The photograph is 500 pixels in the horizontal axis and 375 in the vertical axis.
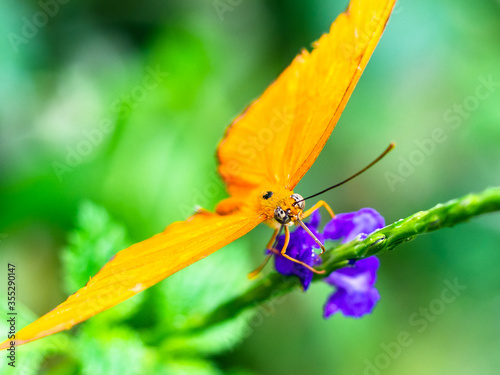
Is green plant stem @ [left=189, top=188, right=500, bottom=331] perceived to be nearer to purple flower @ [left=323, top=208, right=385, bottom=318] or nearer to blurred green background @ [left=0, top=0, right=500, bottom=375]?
purple flower @ [left=323, top=208, right=385, bottom=318]

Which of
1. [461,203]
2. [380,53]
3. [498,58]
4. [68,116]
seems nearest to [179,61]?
[68,116]

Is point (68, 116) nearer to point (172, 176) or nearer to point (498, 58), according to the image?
point (172, 176)

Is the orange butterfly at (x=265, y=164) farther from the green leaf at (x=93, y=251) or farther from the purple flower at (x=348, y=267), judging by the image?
the green leaf at (x=93, y=251)

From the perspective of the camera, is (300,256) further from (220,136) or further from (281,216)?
(220,136)
